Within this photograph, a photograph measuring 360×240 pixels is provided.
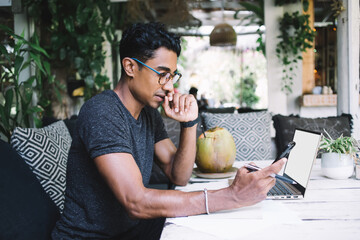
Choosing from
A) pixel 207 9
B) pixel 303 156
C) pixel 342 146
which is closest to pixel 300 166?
pixel 303 156

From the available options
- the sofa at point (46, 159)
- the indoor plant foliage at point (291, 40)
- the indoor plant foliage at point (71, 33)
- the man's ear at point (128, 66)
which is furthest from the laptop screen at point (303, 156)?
the indoor plant foliage at point (291, 40)

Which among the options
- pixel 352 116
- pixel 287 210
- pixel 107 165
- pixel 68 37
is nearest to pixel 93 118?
pixel 107 165

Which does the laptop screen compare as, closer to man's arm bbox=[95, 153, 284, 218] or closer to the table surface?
the table surface

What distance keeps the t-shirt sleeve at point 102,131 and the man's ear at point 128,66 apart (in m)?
0.20

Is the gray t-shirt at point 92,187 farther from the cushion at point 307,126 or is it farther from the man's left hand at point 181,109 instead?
the cushion at point 307,126

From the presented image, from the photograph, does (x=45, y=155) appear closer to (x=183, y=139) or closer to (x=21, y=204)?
(x=21, y=204)

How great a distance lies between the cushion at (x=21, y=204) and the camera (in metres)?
1.16

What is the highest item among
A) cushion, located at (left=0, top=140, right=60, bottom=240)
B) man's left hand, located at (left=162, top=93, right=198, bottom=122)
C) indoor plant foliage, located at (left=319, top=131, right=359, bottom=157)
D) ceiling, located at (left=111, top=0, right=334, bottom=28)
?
ceiling, located at (left=111, top=0, right=334, bottom=28)

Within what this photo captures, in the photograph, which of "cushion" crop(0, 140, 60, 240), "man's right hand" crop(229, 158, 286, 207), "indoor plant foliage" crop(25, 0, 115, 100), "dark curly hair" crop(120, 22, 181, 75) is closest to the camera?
"man's right hand" crop(229, 158, 286, 207)

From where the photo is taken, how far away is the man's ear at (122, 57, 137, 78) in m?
1.33

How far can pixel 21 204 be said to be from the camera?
1.24 metres

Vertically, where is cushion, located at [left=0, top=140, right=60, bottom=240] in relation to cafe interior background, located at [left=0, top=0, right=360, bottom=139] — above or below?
below

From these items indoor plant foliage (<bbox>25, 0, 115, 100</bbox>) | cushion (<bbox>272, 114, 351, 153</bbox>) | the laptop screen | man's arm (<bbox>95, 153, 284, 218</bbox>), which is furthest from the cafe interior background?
the laptop screen

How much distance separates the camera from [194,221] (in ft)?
3.29
